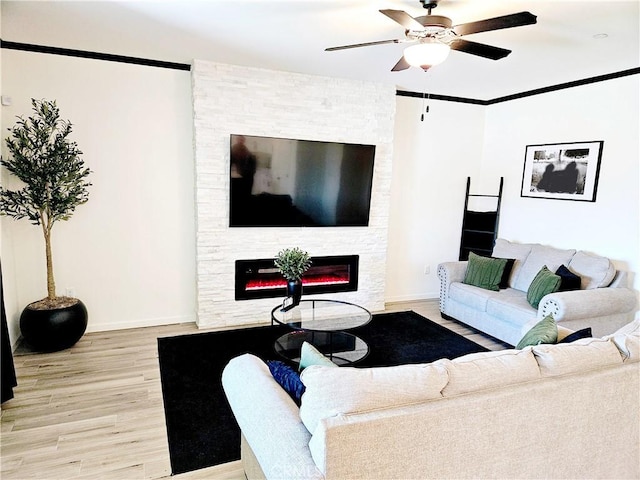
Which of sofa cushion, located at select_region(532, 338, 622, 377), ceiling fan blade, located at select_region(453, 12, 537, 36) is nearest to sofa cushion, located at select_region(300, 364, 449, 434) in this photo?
sofa cushion, located at select_region(532, 338, 622, 377)

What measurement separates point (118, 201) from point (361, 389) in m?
3.57

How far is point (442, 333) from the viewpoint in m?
4.45

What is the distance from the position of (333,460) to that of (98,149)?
150 inches

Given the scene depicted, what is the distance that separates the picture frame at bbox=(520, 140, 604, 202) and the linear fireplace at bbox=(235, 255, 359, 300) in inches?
93.3

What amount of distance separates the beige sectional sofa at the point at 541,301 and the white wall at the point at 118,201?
2.99 metres

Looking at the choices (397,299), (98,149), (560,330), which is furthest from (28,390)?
(397,299)

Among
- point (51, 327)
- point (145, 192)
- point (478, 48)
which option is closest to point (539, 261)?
point (478, 48)

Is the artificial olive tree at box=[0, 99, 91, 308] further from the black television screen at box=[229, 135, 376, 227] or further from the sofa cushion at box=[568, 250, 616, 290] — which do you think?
the sofa cushion at box=[568, 250, 616, 290]

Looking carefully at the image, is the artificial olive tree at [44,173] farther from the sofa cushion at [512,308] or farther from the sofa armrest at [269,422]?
the sofa cushion at [512,308]

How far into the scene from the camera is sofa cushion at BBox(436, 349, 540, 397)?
1604 mm

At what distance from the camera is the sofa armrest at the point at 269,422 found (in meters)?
1.42

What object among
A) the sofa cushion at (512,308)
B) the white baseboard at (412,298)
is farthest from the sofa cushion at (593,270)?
the white baseboard at (412,298)

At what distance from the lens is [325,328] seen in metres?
3.40

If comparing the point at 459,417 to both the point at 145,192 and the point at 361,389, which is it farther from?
the point at 145,192
